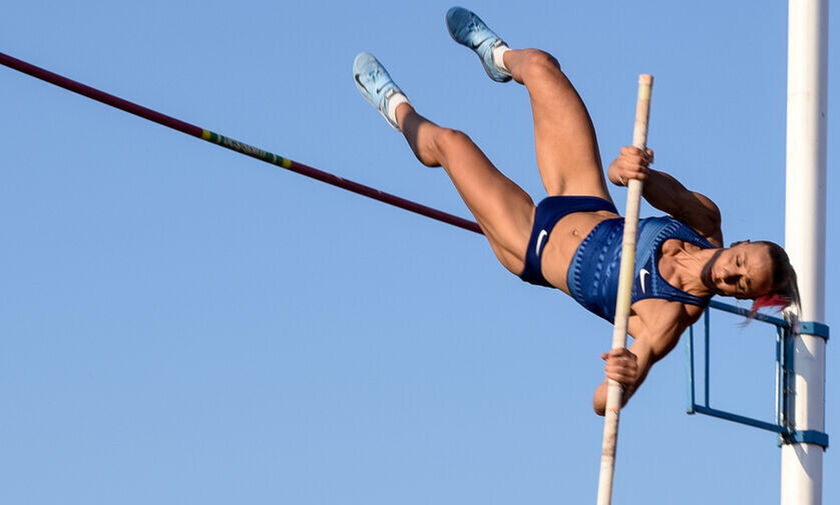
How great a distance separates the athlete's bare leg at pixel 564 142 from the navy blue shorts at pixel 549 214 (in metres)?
0.06

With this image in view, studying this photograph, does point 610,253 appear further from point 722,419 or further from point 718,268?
point 722,419

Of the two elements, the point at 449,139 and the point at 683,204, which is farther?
the point at 449,139

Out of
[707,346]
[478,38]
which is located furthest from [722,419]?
[478,38]

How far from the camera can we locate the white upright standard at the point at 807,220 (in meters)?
10.2

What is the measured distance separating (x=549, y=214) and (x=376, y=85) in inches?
61.9

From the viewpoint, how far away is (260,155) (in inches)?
400

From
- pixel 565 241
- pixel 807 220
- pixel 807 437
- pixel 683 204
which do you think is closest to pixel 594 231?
pixel 565 241

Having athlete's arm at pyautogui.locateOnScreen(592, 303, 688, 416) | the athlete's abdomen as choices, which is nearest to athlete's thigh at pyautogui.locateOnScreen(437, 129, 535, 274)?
the athlete's abdomen

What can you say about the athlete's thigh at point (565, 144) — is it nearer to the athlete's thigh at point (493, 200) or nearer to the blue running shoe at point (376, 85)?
the athlete's thigh at point (493, 200)

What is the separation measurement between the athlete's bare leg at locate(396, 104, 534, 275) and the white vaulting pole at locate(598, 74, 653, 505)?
96cm

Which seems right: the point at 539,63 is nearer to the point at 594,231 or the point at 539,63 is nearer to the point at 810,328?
the point at 594,231

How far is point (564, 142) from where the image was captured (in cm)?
902

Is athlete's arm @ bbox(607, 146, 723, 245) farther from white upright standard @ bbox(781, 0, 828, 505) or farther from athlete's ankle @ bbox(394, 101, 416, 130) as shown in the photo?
white upright standard @ bbox(781, 0, 828, 505)

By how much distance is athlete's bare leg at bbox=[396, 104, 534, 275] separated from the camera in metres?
8.94
